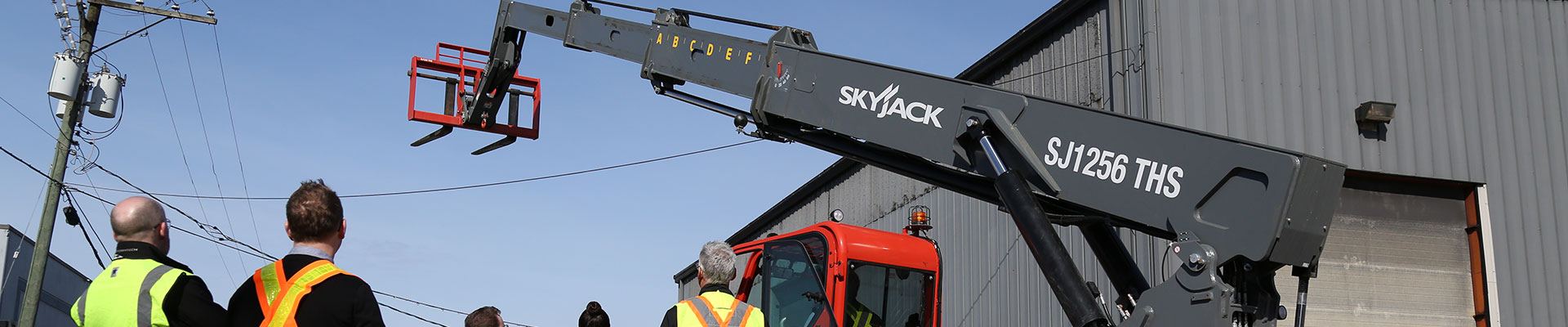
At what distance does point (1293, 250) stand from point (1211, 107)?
640cm

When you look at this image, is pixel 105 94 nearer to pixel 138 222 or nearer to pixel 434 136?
pixel 434 136

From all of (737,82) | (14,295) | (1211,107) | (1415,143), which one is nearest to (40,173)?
(14,295)

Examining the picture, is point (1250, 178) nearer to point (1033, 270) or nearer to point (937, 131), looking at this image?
point (937, 131)

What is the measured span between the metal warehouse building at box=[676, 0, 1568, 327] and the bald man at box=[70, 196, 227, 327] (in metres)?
8.62

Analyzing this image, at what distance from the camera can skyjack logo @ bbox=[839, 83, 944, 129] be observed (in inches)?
282

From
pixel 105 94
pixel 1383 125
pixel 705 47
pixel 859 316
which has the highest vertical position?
pixel 105 94

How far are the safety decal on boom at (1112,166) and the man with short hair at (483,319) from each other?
2.96m

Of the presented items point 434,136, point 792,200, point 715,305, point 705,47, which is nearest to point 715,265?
point 715,305

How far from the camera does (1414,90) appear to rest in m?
12.5

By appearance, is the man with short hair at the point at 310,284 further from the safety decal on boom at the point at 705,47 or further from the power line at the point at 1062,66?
the power line at the point at 1062,66

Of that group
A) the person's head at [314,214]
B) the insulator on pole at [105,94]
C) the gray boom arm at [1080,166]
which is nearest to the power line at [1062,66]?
the gray boom arm at [1080,166]

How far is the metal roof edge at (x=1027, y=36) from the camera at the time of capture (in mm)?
12633

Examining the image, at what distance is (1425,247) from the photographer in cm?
1231

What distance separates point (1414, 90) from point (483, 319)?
9815 mm
